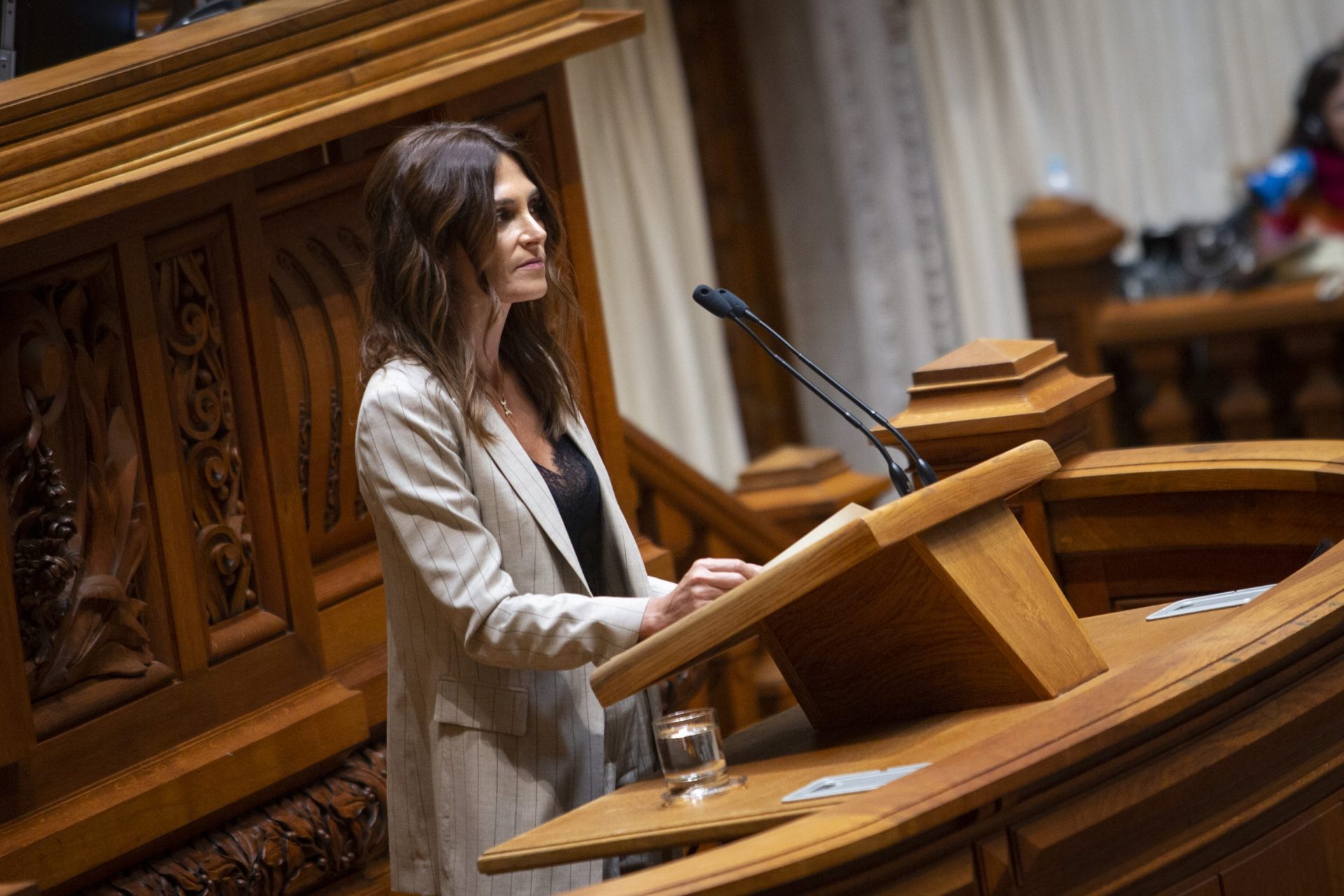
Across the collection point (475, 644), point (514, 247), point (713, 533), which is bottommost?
point (713, 533)

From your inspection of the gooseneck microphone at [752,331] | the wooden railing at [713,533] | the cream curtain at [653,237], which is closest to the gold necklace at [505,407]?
the gooseneck microphone at [752,331]

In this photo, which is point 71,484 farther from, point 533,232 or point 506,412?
point 533,232

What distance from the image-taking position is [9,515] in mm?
2354

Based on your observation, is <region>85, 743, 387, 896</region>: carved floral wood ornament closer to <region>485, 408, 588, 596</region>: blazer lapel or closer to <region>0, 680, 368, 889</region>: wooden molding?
<region>0, 680, 368, 889</region>: wooden molding

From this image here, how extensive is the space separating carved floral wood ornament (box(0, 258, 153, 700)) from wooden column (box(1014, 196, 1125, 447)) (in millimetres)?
3795

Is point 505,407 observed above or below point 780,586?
above

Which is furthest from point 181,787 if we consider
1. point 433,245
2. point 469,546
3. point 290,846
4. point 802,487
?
point 802,487

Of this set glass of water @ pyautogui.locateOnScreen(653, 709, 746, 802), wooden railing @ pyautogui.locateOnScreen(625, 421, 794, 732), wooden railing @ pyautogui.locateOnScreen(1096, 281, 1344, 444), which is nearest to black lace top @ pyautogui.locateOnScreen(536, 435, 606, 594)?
glass of water @ pyautogui.locateOnScreen(653, 709, 746, 802)

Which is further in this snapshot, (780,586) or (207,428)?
(207,428)

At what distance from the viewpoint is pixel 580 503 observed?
235 cm

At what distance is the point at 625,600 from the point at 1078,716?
0.57m

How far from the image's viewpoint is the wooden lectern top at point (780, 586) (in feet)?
5.93

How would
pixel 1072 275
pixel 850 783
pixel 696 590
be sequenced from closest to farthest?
pixel 850 783
pixel 696 590
pixel 1072 275

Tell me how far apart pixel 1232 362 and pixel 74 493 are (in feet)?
12.6
